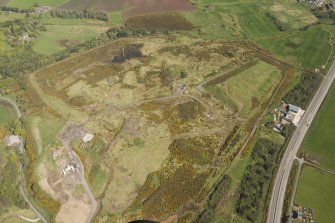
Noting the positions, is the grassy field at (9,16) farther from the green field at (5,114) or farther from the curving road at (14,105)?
the green field at (5,114)

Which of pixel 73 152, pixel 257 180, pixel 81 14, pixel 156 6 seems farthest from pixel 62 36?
pixel 257 180

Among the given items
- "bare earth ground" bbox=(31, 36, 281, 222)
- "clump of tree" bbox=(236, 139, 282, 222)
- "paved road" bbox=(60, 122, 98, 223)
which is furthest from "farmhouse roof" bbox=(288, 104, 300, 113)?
"paved road" bbox=(60, 122, 98, 223)

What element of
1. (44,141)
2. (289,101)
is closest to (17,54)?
(44,141)

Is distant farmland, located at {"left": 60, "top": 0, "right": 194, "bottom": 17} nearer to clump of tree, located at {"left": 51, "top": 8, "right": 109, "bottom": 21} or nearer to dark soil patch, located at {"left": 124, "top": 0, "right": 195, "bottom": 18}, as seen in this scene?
dark soil patch, located at {"left": 124, "top": 0, "right": 195, "bottom": 18}

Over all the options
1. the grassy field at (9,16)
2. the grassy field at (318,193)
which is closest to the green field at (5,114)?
the grassy field at (9,16)

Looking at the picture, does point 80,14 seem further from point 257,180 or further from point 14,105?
point 257,180

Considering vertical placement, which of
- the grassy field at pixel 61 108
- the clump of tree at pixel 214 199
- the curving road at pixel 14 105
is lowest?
the curving road at pixel 14 105
